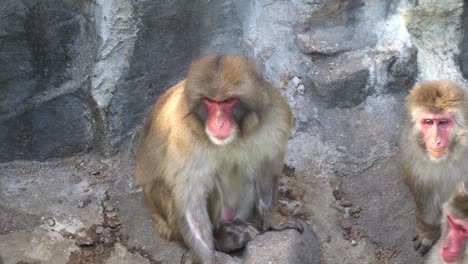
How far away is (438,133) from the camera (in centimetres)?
498

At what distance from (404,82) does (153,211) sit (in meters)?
2.02

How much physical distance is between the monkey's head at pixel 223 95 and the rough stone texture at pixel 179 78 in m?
1.12

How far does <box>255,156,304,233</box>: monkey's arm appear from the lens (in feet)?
17.6

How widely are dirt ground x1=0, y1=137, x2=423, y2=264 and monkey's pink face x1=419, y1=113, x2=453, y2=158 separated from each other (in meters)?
0.84

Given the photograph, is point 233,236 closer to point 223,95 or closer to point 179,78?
point 223,95

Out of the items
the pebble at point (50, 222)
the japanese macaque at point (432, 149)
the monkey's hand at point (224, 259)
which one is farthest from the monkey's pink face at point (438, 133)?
the pebble at point (50, 222)

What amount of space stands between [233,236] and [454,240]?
4.42 feet

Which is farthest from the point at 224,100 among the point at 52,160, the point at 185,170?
the point at 52,160

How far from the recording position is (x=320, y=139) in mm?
6164

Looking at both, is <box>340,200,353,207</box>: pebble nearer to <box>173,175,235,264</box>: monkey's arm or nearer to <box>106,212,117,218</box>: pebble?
<box>173,175,235,264</box>: monkey's arm

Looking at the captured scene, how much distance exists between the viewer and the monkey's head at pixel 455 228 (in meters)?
4.51

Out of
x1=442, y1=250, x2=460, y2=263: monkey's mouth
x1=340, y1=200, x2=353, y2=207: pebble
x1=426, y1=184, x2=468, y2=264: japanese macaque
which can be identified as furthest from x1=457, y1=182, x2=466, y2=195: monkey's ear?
x1=340, y1=200, x2=353, y2=207: pebble

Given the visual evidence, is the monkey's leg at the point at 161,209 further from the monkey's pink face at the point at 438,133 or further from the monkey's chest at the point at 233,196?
the monkey's pink face at the point at 438,133

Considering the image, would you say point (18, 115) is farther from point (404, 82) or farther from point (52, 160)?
point (404, 82)
